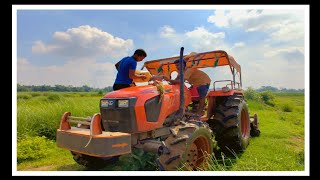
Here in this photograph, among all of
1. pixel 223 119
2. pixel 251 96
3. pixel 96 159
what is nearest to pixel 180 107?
pixel 223 119

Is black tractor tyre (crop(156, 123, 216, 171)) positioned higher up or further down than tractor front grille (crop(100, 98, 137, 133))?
further down

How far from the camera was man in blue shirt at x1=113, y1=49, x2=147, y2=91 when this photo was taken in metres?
5.32

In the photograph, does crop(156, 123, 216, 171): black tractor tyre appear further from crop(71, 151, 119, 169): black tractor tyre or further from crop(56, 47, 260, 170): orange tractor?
crop(71, 151, 119, 169): black tractor tyre

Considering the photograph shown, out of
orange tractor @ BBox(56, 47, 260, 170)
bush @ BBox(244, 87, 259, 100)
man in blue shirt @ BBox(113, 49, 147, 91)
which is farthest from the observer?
bush @ BBox(244, 87, 259, 100)

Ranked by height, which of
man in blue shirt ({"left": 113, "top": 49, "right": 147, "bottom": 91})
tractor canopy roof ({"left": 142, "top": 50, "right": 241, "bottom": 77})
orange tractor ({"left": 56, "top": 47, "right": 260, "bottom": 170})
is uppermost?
tractor canopy roof ({"left": 142, "top": 50, "right": 241, "bottom": 77})

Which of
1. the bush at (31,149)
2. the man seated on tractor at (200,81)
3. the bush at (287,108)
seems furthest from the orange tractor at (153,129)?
the bush at (287,108)

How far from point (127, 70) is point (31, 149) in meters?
3.63

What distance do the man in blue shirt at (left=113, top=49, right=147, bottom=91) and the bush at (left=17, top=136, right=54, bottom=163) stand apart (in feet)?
10.1

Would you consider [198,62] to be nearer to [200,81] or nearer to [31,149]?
[200,81]

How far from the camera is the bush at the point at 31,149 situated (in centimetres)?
704

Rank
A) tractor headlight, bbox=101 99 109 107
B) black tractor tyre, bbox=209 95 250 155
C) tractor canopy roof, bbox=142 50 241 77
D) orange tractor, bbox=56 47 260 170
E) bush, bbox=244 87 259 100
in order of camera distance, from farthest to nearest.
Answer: bush, bbox=244 87 259 100
tractor canopy roof, bbox=142 50 241 77
black tractor tyre, bbox=209 95 250 155
tractor headlight, bbox=101 99 109 107
orange tractor, bbox=56 47 260 170

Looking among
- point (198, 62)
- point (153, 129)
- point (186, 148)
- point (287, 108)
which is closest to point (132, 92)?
point (153, 129)

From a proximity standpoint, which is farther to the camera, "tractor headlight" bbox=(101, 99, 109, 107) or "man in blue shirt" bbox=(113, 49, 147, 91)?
"man in blue shirt" bbox=(113, 49, 147, 91)

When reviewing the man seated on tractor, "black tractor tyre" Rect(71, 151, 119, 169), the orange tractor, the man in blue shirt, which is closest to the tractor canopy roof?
the orange tractor
